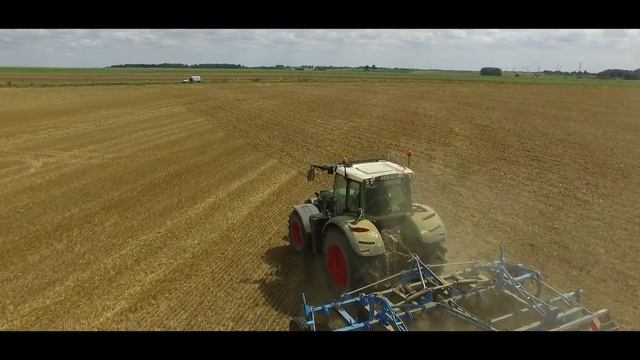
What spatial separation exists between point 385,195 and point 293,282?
8.27 feet

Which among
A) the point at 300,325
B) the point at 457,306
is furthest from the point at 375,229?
the point at 300,325

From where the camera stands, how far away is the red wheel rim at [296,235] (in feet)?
32.0

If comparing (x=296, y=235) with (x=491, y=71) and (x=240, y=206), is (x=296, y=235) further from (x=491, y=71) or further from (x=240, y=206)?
(x=491, y=71)

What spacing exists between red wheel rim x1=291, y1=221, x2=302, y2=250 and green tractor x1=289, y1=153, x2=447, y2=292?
3.67 feet

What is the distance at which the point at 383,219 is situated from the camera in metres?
8.11

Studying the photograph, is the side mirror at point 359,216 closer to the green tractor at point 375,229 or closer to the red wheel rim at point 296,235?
the green tractor at point 375,229

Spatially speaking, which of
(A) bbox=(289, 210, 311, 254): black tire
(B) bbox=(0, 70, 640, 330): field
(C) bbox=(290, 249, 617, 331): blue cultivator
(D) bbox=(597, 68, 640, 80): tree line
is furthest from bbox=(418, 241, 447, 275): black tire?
(D) bbox=(597, 68, 640, 80): tree line

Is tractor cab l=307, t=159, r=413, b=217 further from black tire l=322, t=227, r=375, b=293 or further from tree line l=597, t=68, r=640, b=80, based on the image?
tree line l=597, t=68, r=640, b=80

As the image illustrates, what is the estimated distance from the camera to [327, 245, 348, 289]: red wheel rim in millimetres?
7855

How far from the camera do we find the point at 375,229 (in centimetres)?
767
